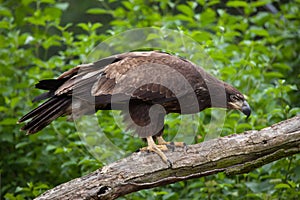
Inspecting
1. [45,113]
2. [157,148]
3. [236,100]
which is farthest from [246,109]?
[45,113]

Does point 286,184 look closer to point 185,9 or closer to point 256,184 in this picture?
point 256,184

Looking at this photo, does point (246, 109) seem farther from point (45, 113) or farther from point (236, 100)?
point (45, 113)

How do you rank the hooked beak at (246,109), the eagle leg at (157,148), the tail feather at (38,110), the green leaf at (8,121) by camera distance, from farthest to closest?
the green leaf at (8,121) < the hooked beak at (246,109) < the tail feather at (38,110) < the eagle leg at (157,148)

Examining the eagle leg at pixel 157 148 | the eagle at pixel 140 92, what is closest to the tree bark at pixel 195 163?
the eagle leg at pixel 157 148

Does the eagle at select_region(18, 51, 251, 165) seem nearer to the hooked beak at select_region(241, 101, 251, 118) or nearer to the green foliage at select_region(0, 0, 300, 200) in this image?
the hooked beak at select_region(241, 101, 251, 118)

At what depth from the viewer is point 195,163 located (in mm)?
3986

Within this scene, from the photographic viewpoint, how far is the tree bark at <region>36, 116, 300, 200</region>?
151 inches

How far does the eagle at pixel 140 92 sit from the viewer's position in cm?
430

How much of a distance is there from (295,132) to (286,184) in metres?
0.74

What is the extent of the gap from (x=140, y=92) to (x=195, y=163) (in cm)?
67

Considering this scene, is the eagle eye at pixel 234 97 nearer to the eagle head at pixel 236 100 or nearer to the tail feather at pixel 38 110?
the eagle head at pixel 236 100

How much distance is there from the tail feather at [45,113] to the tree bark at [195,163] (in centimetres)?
57

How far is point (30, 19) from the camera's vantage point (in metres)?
6.14

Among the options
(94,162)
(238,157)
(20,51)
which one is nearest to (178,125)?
(94,162)
